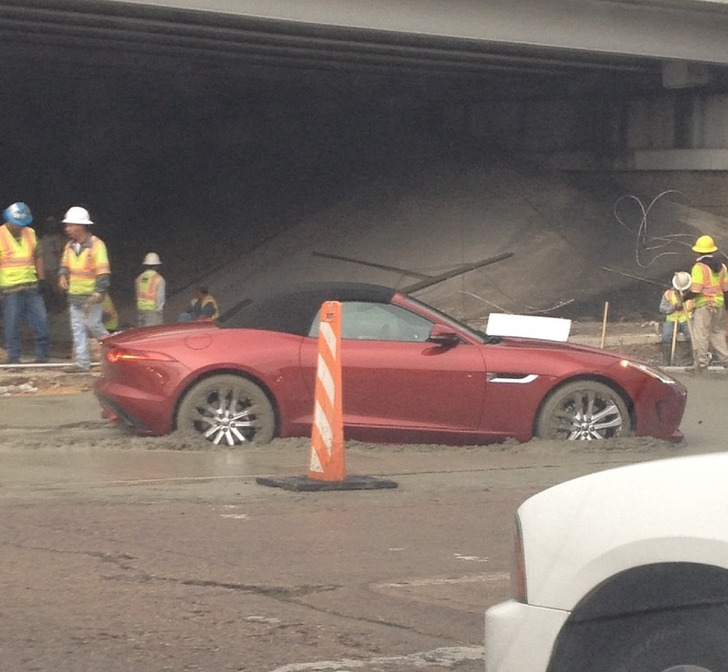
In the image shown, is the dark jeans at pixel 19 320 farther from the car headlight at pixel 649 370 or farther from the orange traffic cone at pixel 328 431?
the car headlight at pixel 649 370

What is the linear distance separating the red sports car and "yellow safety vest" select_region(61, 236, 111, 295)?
4203 millimetres

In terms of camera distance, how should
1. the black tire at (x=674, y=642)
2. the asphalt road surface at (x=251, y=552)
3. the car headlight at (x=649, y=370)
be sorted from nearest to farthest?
the black tire at (x=674, y=642) < the asphalt road surface at (x=251, y=552) < the car headlight at (x=649, y=370)

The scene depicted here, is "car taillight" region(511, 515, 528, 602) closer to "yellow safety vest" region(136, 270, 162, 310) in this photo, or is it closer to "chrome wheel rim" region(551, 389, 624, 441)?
"chrome wheel rim" region(551, 389, 624, 441)

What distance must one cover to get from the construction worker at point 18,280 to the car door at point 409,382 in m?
6.11

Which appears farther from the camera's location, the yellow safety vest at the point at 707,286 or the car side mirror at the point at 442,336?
the yellow safety vest at the point at 707,286

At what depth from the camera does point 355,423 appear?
1173 centimetres

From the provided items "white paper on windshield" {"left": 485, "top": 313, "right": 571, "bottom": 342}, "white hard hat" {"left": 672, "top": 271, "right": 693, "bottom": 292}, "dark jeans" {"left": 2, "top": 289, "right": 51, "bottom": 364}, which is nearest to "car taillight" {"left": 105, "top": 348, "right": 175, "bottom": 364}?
"white paper on windshield" {"left": 485, "top": 313, "right": 571, "bottom": 342}

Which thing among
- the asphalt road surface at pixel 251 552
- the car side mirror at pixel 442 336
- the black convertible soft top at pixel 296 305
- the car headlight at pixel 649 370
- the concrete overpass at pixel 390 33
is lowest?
the asphalt road surface at pixel 251 552

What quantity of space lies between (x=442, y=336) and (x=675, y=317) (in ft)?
31.1

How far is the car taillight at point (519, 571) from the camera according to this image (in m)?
4.04

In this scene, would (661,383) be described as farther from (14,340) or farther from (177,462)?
(14,340)

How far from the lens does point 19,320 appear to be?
55.8ft

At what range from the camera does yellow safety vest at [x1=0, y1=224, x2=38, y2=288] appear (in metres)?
16.7

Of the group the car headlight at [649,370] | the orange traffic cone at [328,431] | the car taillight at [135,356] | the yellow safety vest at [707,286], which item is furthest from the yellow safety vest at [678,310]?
the orange traffic cone at [328,431]
